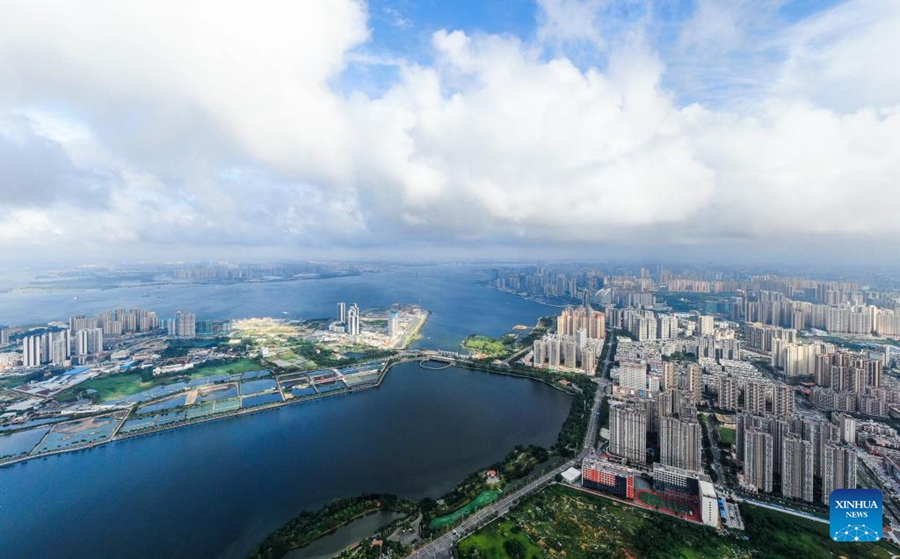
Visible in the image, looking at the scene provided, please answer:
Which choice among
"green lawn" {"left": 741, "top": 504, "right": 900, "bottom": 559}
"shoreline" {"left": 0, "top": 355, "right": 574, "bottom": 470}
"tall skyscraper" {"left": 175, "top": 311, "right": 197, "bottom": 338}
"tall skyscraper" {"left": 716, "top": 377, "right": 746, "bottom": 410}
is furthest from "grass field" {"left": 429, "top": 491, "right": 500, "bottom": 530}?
"tall skyscraper" {"left": 175, "top": 311, "right": 197, "bottom": 338}

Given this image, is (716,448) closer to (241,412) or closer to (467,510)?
(467,510)

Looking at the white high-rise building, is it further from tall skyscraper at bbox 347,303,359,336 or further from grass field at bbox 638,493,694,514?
tall skyscraper at bbox 347,303,359,336

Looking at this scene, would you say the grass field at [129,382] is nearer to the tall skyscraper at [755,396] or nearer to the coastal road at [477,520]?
the coastal road at [477,520]

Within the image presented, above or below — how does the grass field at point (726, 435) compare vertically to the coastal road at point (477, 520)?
above

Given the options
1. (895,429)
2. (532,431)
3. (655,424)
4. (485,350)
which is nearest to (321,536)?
(532,431)

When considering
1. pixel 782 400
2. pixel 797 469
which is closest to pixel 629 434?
pixel 797 469

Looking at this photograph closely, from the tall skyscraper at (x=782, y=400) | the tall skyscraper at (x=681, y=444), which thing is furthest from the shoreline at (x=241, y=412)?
the tall skyscraper at (x=782, y=400)
